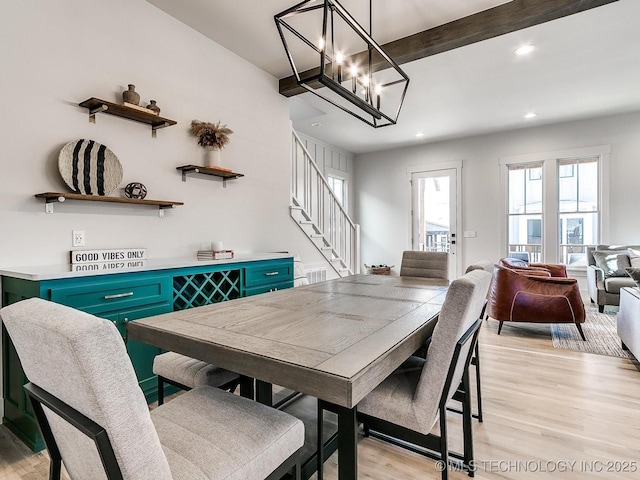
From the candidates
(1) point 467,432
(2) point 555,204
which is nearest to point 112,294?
(1) point 467,432

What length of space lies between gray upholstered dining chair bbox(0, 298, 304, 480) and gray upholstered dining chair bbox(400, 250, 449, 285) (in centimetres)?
217

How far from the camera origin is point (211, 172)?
3109 millimetres

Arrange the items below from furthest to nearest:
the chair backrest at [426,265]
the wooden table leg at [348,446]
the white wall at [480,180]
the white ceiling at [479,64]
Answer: the white wall at [480,180] → the chair backrest at [426,265] → the white ceiling at [479,64] → the wooden table leg at [348,446]

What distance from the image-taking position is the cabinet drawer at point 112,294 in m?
1.85

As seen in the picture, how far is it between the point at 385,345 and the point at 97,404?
80cm

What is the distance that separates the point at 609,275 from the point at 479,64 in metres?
3.25

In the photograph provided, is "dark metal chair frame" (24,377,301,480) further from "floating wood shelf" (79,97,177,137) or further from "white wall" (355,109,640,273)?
"white wall" (355,109,640,273)

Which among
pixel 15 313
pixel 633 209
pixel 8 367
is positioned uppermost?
pixel 633 209

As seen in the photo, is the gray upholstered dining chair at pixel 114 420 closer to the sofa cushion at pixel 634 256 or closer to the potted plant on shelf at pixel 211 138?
the potted plant on shelf at pixel 211 138

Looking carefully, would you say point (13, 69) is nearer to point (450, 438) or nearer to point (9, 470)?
point (9, 470)

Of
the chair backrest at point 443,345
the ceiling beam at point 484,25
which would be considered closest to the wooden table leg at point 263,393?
the chair backrest at point 443,345

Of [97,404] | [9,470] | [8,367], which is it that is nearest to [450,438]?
[97,404]

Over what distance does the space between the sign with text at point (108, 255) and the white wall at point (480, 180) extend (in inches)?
211

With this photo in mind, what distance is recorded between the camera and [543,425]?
2.00 meters
